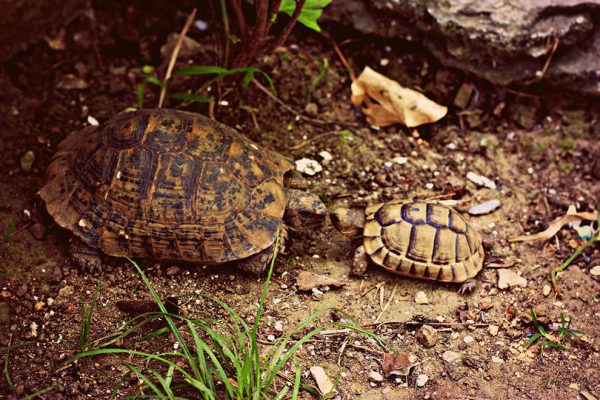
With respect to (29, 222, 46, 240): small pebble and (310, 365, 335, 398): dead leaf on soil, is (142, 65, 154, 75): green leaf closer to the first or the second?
(29, 222, 46, 240): small pebble

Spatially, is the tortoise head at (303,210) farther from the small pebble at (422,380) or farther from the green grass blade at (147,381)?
the green grass blade at (147,381)

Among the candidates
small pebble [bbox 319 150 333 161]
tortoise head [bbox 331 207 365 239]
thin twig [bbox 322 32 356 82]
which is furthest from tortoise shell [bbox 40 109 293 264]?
thin twig [bbox 322 32 356 82]

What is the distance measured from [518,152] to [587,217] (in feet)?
2.32

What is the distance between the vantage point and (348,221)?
12.1ft

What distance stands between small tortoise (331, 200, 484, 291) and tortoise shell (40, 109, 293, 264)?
22.2 inches

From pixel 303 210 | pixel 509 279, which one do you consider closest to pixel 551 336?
pixel 509 279

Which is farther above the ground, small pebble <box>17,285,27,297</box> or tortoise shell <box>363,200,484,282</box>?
tortoise shell <box>363,200,484,282</box>

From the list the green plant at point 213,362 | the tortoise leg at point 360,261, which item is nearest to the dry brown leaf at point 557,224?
the tortoise leg at point 360,261

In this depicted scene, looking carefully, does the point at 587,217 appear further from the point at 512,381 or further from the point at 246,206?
the point at 246,206

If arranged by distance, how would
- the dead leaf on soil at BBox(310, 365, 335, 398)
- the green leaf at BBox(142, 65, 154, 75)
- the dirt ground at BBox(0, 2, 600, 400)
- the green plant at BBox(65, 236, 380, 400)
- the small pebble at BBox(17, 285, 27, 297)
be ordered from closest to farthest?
the green plant at BBox(65, 236, 380, 400), the dead leaf on soil at BBox(310, 365, 335, 398), the dirt ground at BBox(0, 2, 600, 400), the small pebble at BBox(17, 285, 27, 297), the green leaf at BBox(142, 65, 154, 75)

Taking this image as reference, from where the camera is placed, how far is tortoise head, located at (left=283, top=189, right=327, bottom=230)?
3.69 m

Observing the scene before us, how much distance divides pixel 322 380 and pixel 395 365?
42cm

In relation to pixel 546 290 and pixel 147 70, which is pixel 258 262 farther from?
pixel 147 70

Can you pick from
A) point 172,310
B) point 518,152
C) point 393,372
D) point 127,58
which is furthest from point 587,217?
point 127,58
